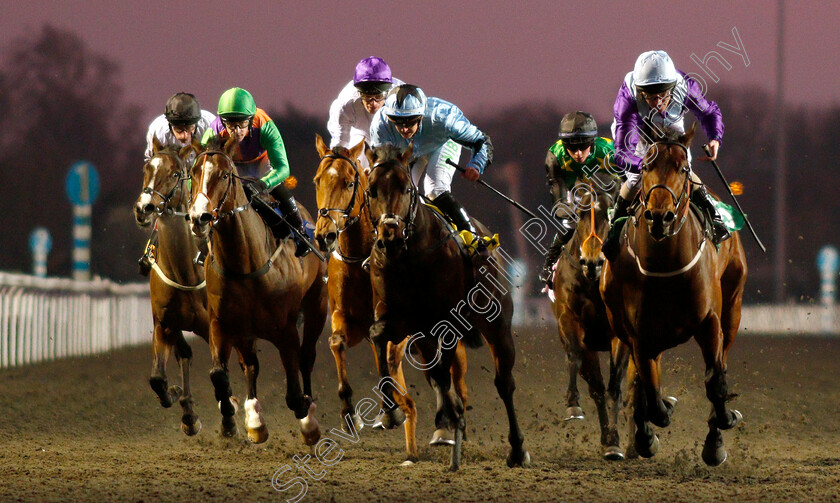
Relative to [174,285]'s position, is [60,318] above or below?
below

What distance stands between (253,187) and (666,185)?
2.81 m

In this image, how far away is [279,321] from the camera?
7.48 meters

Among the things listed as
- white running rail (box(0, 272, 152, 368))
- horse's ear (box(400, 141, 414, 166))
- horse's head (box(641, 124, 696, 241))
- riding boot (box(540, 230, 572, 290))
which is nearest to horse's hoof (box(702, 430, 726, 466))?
horse's head (box(641, 124, 696, 241))

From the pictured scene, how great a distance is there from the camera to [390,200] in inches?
258

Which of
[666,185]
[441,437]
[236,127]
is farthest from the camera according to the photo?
[236,127]

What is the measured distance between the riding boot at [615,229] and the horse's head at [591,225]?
8.9 inches

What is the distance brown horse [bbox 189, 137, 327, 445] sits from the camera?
6961 mm

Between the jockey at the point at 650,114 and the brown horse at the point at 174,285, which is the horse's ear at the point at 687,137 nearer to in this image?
the jockey at the point at 650,114

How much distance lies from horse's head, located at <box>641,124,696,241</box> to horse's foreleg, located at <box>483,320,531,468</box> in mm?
1663

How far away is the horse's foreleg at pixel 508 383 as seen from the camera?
24.1 ft

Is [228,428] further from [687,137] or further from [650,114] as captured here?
[687,137]

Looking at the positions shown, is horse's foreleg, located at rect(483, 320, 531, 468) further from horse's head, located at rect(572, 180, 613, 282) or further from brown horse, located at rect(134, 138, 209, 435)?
brown horse, located at rect(134, 138, 209, 435)

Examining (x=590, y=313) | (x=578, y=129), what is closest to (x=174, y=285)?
(x=590, y=313)

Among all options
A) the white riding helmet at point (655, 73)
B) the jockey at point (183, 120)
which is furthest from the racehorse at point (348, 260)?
the white riding helmet at point (655, 73)
